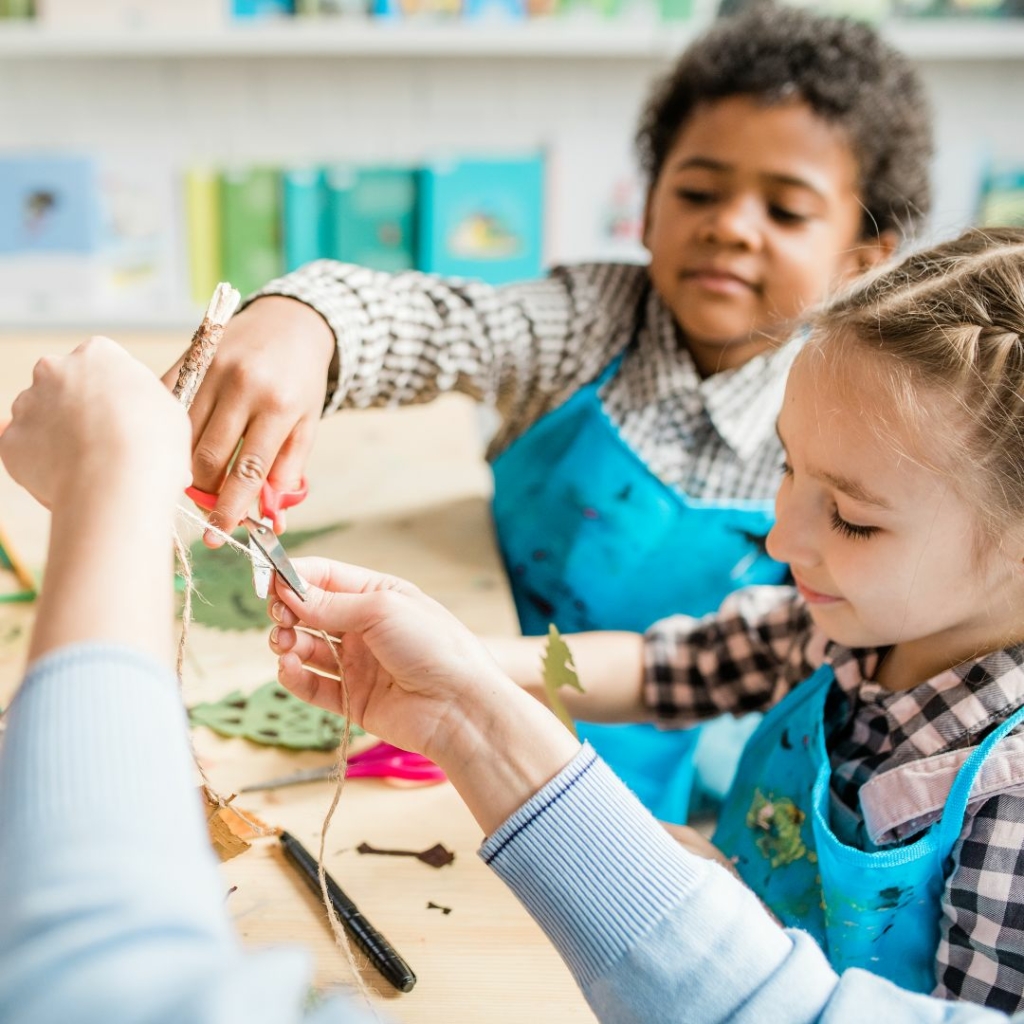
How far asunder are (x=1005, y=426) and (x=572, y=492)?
564 mm

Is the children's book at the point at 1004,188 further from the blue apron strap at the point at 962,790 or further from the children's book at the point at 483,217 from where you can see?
the blue apron strap at the point at 962,790

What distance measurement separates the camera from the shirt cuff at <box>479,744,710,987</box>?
51 centimetres

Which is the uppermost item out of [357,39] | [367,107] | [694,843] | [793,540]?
[357,39]

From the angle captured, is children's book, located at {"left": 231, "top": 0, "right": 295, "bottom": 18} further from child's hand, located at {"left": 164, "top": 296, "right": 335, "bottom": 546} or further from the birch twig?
the birch twig

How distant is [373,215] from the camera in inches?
89.4

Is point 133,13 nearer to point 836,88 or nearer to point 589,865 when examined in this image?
point 836,88

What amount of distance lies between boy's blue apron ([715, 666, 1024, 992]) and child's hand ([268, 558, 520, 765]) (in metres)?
0.26

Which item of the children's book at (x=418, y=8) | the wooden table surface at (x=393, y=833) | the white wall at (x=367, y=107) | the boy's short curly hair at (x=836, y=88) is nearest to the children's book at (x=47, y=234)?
the white wall at (x=367, y=107)

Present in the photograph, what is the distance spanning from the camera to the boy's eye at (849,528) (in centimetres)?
66

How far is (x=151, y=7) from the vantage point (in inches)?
79.5

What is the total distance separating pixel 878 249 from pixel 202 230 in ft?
5.37

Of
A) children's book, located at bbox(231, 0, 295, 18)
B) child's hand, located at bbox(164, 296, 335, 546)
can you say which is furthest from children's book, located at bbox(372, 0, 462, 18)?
child's hand, located at bbox(164, 296, 335, 546)

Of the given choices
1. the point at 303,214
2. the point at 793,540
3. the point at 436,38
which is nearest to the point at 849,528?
the point at 793,540

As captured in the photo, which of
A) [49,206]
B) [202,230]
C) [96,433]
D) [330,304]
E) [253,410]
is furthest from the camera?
[202,230]
